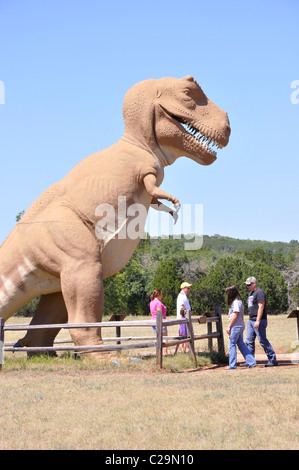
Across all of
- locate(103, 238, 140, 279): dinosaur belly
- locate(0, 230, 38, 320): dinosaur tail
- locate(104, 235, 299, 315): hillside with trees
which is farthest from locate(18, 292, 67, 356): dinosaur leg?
locate(104, 235, 299, 315): hillside with trees

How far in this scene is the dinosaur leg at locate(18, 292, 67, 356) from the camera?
33.5 feet

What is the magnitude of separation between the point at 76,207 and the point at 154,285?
31.9 meters

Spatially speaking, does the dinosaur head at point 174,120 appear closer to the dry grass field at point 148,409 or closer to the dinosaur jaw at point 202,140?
the dinosaur jaw at point 202,140

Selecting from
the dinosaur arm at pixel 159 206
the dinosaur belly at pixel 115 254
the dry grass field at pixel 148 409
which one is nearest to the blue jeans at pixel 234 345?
the dry grass field at pixel 148 409

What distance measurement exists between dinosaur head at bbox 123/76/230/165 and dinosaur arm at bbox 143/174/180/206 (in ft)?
2.64

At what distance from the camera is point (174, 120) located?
10039 mm

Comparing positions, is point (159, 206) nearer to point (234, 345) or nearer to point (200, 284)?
point (234, 345)

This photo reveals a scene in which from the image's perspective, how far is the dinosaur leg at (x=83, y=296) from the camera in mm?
8930

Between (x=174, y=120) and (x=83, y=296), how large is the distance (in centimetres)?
362

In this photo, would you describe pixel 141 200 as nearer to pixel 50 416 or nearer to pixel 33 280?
pixel 33 280

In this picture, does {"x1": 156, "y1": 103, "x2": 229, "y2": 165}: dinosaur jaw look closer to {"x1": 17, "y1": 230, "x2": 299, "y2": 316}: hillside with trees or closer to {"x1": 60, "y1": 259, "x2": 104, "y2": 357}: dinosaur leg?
{"x1": 60, "y1": 259, "x2": 104, "y2": 357}: dinosaur leg

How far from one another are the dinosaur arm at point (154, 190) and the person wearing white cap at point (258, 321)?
1888 millimetres
